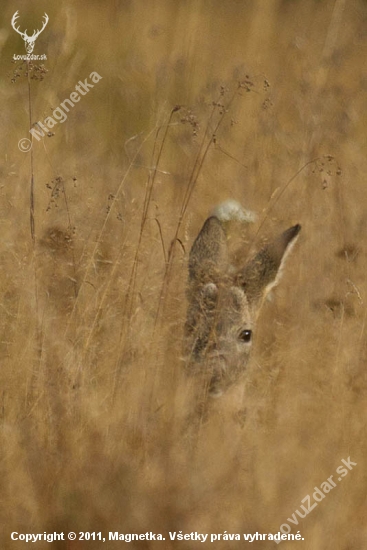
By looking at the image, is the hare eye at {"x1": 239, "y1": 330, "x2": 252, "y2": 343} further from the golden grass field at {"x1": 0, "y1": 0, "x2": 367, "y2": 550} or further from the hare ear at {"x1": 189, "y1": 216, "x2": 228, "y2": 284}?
the hare ear at {"x1": 189, "y1": 216, "x2": 228, "y2": 284}

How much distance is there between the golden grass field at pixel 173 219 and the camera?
1.72 m

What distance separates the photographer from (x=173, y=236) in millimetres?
1716

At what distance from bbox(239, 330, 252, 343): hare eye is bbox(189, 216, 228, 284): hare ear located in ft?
0.70

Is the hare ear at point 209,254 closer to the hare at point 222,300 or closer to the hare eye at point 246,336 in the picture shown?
the hare at point 222,300

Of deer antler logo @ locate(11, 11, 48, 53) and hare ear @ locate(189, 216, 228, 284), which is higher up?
deer antler logo @ locate(11, 11, 48, 53)

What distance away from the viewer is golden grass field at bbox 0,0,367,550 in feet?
5.63

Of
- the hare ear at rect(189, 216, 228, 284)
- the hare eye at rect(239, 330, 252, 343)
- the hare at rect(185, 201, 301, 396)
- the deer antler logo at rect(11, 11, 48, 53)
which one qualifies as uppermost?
the deer antler logo at rect(11, 11, 48, 53)

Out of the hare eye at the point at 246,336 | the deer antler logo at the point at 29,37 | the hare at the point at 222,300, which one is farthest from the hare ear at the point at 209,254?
the deer antler logo at the point at 29,37

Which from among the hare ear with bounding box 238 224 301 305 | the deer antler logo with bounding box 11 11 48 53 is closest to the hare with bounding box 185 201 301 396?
the hare ear with bounding box 238 224 301 305

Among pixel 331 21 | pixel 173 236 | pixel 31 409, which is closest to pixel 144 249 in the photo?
pixel 173 236

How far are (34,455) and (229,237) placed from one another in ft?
3.43

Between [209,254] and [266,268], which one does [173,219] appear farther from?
[266,268]

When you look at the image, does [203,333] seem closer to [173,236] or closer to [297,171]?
[173,236]

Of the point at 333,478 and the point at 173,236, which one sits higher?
the point at 173,236
